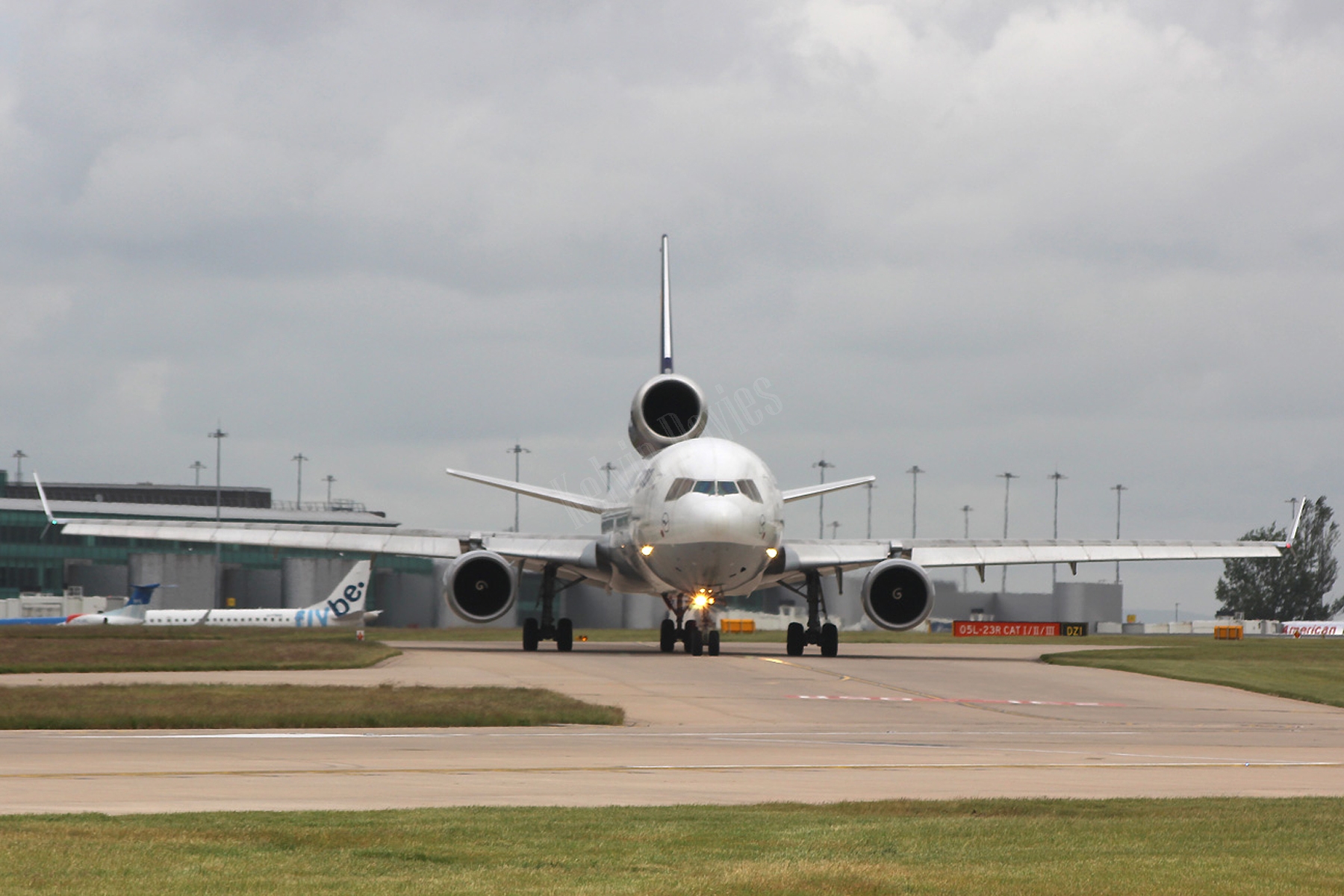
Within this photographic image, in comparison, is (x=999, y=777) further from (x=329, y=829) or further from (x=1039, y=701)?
Answer: (x=1039, y=701)

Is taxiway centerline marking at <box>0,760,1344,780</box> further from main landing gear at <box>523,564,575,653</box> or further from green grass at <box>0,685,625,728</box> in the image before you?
main landing gear at <box>523,564,575,653</box>

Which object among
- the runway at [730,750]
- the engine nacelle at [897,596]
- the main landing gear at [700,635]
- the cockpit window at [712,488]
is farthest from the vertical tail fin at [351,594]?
the runway at [730,750]

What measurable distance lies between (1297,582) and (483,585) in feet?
414

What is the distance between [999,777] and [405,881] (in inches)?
333

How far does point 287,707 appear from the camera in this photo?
24.0 metres

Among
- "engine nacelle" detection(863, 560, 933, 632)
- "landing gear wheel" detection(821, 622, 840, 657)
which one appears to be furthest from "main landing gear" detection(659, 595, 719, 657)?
"engine nacelle" detection(863, 560, 933, 632)

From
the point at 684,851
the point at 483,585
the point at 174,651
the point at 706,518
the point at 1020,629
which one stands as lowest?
the point at 1020,629

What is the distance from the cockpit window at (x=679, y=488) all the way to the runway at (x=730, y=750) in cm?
516

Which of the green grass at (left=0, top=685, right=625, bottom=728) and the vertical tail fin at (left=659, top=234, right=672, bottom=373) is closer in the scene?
the green grass at (left=0, top=685, right=625, bottom=728)

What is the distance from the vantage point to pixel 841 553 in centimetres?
4400

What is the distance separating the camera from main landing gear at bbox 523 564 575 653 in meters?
44.2

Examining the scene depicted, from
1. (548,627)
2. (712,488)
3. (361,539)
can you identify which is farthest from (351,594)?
(712,488)

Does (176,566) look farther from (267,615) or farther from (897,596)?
(897,596)

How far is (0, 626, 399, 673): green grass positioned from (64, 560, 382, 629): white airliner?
16.5 metres
